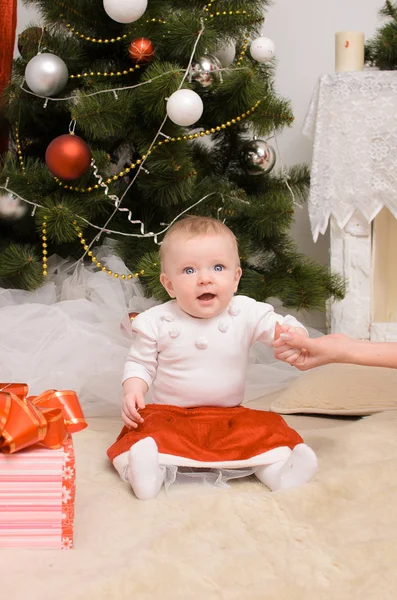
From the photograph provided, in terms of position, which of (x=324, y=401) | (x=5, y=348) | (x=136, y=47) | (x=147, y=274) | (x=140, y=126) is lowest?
(x=324, y=401)

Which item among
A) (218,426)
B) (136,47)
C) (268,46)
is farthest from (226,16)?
(218,426)

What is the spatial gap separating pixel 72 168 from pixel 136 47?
34 cm

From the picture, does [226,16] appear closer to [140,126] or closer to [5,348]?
[140,126]

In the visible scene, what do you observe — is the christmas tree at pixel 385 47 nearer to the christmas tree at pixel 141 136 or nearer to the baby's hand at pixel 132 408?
the christmas tree at pixel 141 136

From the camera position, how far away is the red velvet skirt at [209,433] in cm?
125

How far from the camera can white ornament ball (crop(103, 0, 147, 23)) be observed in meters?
1.82

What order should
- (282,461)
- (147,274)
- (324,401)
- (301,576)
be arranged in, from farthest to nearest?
(147,274), (324,401), (282,461), (301,576)

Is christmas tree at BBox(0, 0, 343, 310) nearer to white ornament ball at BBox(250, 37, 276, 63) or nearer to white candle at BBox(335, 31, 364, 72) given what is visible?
white ornament ball at BBox(250, 37, 276, 63)

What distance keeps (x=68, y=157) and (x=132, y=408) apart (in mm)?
818

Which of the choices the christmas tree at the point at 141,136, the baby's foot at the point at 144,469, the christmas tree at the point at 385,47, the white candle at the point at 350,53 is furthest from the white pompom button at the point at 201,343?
the christmas tree at the point at 385,47

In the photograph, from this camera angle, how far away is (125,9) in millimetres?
1826

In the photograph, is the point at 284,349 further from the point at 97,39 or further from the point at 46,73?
the point at 97,39

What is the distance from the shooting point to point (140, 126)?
1.98m

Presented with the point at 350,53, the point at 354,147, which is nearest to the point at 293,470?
the point at 354,147
